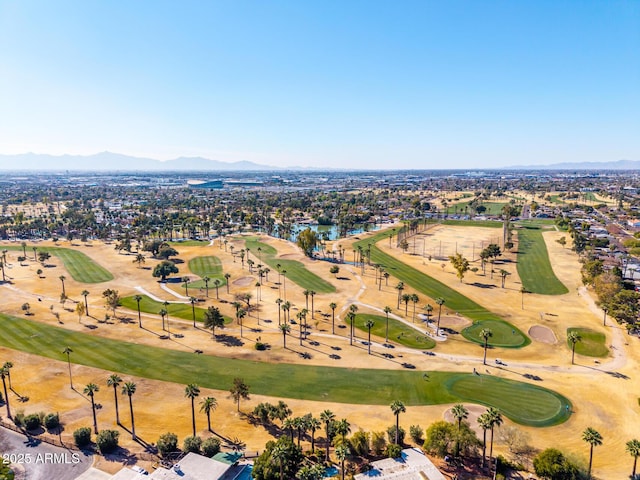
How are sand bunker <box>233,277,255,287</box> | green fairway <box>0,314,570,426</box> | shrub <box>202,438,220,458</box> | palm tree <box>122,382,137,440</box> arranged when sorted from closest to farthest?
shrub <box>202,438,220,458</box> → palm tree <box>122,382,137,440</box> → green fairway <box>0,314,570,426</box> → sand bunker <box>233,277,255,287</box>

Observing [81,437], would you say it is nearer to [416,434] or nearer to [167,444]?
[167,444]

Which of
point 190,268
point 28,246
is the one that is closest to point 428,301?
point 190,268

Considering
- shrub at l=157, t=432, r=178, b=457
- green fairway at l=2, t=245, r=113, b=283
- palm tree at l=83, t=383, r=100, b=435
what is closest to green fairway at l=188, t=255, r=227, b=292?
green fairway at l=2, t=245, r=113, b=283

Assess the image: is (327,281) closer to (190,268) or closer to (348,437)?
(190,268)

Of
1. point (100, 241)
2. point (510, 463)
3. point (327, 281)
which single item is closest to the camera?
point (510, 463)

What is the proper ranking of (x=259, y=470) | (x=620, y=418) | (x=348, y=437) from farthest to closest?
(x=620, y=418) → (x=348, y=437) → (x=259, y=470)

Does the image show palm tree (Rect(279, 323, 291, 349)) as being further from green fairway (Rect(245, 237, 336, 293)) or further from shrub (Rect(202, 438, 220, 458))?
green fairway (Rect(245, 237, 336, 293))

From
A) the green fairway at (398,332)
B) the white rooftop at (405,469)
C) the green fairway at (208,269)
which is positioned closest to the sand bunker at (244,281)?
the green fairway at (208,269)
